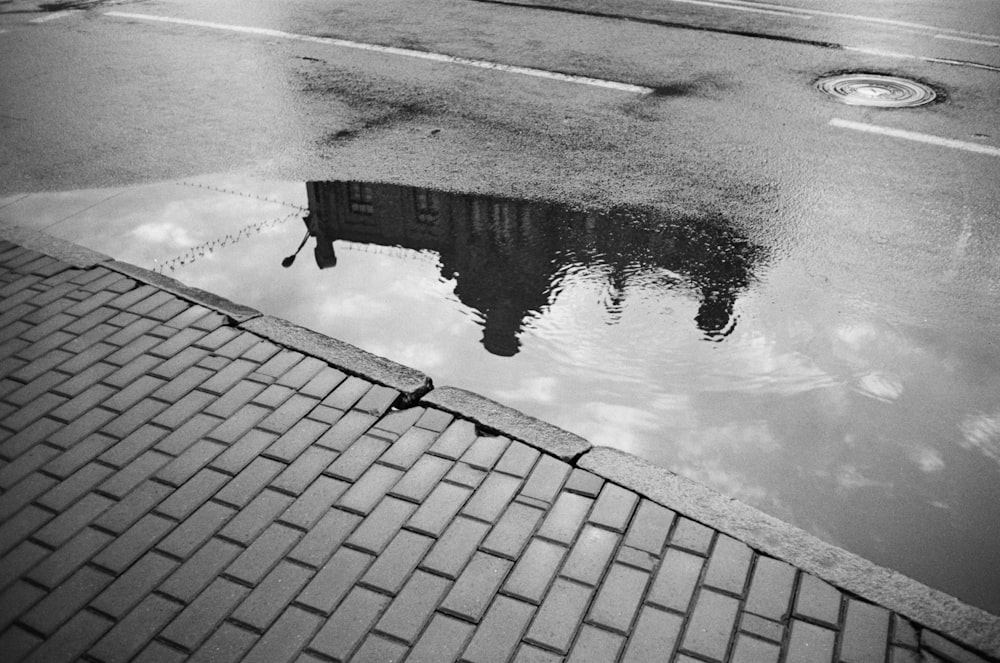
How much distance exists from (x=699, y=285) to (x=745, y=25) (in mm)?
7058

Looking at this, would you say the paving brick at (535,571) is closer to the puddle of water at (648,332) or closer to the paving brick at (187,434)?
the puddle of water at (648,332)

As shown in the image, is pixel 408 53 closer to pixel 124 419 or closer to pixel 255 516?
pixel 124 419

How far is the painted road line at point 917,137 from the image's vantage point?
23.1ft

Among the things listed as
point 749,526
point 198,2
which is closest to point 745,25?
point 198,2

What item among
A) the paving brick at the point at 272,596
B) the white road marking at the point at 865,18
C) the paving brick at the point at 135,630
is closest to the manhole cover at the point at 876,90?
the white road marking at the point at 865,18

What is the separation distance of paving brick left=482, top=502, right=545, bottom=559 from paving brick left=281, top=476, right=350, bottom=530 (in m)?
0.76

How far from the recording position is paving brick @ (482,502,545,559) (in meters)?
3.30

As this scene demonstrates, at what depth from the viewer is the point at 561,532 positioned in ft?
11.1

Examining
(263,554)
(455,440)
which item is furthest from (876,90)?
(263,554)

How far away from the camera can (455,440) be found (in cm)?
389

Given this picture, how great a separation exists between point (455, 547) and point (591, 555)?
1.91ft

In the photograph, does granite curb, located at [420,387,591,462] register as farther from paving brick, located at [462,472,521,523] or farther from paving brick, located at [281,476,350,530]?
paving brick, located at [281,476,350,530]

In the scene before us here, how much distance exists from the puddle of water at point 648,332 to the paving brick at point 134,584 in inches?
70.5

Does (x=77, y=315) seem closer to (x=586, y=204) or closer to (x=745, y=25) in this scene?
(x=586, y=204)
